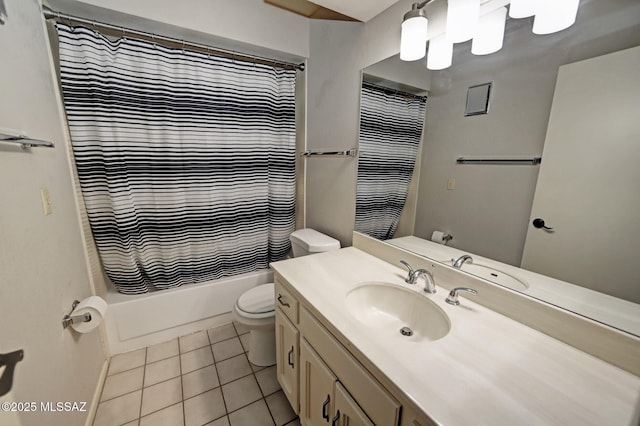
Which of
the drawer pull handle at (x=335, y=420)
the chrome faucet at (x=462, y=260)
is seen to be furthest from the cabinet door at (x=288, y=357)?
the chrome faucet at (x=462, y=260)

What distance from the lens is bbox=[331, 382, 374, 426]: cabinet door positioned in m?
0.74

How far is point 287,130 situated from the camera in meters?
2.02

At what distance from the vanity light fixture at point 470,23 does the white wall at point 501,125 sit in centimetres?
3

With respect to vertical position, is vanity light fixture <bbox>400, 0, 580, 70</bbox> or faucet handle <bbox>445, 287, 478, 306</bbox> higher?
vanity light fixture <bbox>400, 0, 580, 70</bbox>

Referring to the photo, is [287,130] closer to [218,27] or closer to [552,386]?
[218,27]

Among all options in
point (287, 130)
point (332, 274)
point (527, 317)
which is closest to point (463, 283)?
point (527, 317)

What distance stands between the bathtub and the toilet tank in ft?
1.72

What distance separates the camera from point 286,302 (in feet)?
3.89

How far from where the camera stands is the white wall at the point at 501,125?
695 mm

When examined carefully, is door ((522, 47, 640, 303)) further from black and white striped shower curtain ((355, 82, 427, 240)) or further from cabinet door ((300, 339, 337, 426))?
cabinet door ((300, 339, 337, 426))

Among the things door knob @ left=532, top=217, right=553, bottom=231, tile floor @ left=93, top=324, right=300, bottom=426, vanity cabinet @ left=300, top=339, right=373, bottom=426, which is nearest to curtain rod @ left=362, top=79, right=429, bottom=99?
door knob @ left=532, top=217, right=553, bottom=231

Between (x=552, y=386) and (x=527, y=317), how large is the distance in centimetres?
26

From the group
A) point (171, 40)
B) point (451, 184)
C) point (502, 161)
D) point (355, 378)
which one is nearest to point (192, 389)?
point (355, 378)

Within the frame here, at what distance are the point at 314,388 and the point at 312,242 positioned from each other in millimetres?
881
